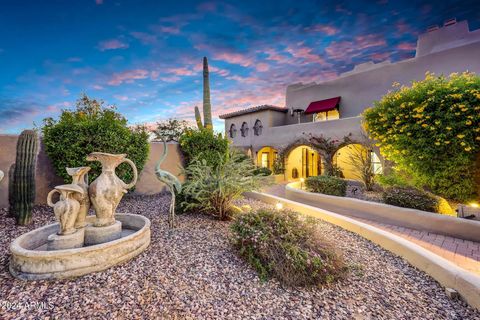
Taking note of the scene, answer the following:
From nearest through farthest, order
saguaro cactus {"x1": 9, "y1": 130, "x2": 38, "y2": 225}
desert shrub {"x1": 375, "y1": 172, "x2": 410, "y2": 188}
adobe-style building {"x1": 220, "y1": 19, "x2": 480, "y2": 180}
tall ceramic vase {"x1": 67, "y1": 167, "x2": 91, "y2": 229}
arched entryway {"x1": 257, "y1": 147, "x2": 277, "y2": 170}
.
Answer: tall ceramic vase {"x1": 67, "y1": 167, "x2": 91, "y2": 229} → saguaro cactus {"x1": 9, "y1": 130, "x2": 38, "y2": 225} → desert shrub {"x1": 375, "y1": 172, "x2": 410, "y2": 188} → adobe-style building {"x1": 220, "y1": 19, "x2": 480, "y2": 180} → arched entryway {"x1": 257, "y1": 147, "x2": 277, "y2": 170}

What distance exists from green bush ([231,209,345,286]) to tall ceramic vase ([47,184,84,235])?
89.1 inches

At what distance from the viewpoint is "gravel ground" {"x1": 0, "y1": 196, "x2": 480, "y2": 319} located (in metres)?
2.20

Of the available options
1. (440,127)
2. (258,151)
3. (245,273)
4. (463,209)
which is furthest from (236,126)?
(245,273)

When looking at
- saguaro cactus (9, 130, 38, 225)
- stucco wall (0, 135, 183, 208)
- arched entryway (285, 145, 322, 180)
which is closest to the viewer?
saguaro cactus (9, 130, 38, 225)

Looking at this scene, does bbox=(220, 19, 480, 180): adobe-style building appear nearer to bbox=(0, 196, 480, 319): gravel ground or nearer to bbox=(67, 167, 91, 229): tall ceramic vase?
bbox=(0, 196, 480, 319): gravel ground

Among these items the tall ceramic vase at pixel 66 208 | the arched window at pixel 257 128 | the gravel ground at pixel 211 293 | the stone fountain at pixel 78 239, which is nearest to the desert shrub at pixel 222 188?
the gravel ground at pixel 211 293

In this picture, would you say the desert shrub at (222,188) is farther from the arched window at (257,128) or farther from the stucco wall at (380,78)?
the arched window at (257,128)

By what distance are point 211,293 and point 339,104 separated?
52.8 ft

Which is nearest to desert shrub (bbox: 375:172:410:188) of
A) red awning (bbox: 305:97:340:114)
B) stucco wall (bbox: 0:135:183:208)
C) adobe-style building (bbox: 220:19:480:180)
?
adobe-style building (bbox: 220:19:480:180)

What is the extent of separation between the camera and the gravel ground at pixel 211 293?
7.22 feet

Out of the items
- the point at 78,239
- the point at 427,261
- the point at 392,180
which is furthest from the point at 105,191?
the point at 392,180

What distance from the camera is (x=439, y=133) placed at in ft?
22.1

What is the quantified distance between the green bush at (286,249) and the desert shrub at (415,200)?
12.9 ft

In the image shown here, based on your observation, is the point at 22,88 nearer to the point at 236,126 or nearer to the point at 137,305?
the point at 137,305
